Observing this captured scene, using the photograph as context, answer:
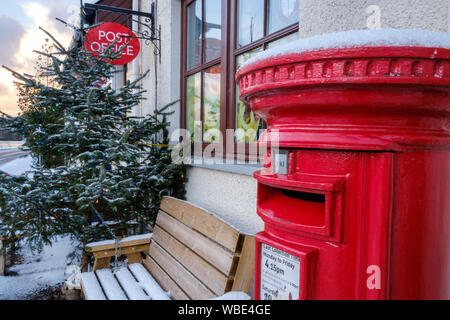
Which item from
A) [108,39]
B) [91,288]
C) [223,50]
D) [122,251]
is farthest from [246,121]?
[108,39]

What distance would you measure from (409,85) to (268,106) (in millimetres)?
336

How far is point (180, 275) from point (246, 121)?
59.4 inches

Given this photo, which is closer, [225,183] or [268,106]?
[268,106]

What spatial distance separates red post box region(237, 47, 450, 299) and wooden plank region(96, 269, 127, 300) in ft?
6.51

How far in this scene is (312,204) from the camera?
2.91 ft

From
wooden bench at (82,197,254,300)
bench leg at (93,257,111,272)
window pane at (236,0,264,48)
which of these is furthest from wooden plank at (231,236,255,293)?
window pane at (236,0,264,48)

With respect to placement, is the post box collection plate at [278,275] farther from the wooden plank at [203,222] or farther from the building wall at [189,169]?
the building wall at [189,169]

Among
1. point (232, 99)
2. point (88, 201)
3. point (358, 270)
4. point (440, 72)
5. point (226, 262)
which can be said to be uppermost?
point (232, 99)

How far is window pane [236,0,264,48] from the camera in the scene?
287 cm

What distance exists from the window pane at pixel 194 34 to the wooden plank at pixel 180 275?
2364 mm

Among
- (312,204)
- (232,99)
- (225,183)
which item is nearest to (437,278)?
(312,204)

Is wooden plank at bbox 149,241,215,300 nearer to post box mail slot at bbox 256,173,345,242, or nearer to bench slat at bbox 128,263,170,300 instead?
bench slat at bbox 128,263,170,300

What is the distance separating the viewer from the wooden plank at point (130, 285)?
2.42 metres

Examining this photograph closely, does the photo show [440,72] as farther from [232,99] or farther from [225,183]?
[232,99]
